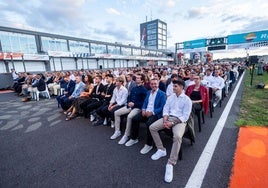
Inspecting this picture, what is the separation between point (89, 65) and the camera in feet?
110

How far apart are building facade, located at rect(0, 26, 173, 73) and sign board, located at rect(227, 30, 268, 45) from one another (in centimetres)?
2315

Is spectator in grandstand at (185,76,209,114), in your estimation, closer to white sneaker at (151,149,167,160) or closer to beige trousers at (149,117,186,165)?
beige trousers at (149,117,186,165)

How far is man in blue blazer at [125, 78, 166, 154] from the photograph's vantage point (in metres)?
3.30

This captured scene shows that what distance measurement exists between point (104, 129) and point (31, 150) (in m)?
1.79

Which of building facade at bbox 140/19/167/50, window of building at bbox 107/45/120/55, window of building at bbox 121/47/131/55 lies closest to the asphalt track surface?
window of building at bbox 107/45/120/55

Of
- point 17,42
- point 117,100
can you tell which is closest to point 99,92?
point 117,100

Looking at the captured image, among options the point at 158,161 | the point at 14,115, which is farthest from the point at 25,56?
the point at 158,161

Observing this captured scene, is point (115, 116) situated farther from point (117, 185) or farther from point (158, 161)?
point (117, 185)

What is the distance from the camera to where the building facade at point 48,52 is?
21.3 meters

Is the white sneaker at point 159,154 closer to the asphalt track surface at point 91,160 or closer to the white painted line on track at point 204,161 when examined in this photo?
the asphalt track surface at point 91,160

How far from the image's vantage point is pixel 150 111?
3463 mm

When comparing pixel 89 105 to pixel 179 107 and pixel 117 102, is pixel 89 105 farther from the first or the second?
pixel 179 107

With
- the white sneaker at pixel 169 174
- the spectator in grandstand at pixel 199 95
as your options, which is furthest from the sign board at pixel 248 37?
the white sneaker at pixel 169 174

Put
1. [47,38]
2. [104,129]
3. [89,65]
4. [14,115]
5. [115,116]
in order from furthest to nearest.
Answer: [89,65], [47,38], [14,115], [104,129], [115,116]
